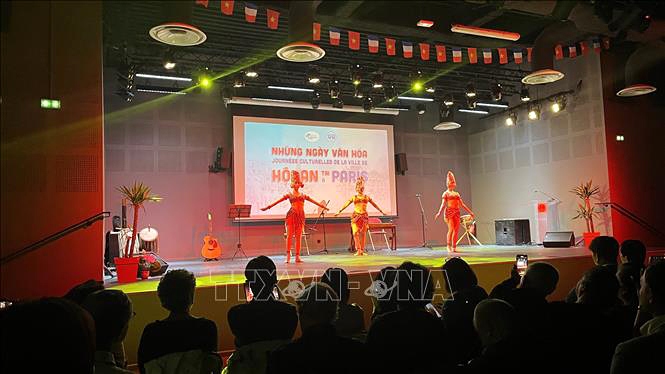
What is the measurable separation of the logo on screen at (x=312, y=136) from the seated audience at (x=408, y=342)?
33.8 feet

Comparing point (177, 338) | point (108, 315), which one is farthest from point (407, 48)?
point (108, 315)

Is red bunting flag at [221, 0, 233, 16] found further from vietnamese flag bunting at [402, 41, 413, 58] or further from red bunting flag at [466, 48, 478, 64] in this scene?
red bunting flag at [466, 48, 478, 64]

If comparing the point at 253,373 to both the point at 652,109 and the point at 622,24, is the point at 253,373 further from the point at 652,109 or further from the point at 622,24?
the point at 652,109

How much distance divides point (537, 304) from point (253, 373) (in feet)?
5.14

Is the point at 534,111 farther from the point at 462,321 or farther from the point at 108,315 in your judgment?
the point at 108,315

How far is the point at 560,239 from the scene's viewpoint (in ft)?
34.3

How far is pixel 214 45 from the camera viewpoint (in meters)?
9.09

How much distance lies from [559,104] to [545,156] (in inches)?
52.6

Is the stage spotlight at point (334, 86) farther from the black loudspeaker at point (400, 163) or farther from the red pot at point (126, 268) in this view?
the red pot at point (126, 268)

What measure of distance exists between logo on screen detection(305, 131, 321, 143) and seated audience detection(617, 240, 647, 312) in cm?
884

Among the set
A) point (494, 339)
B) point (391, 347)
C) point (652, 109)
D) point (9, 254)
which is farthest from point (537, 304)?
point (652, 109)

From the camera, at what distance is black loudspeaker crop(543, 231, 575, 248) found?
10.3m

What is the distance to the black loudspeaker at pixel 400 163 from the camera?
44.2 feet

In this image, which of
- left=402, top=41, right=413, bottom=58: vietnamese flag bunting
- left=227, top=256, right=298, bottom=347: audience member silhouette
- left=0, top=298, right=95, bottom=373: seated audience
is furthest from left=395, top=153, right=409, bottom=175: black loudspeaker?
left=0, top=298, right=95, bottom=373: seated audience
